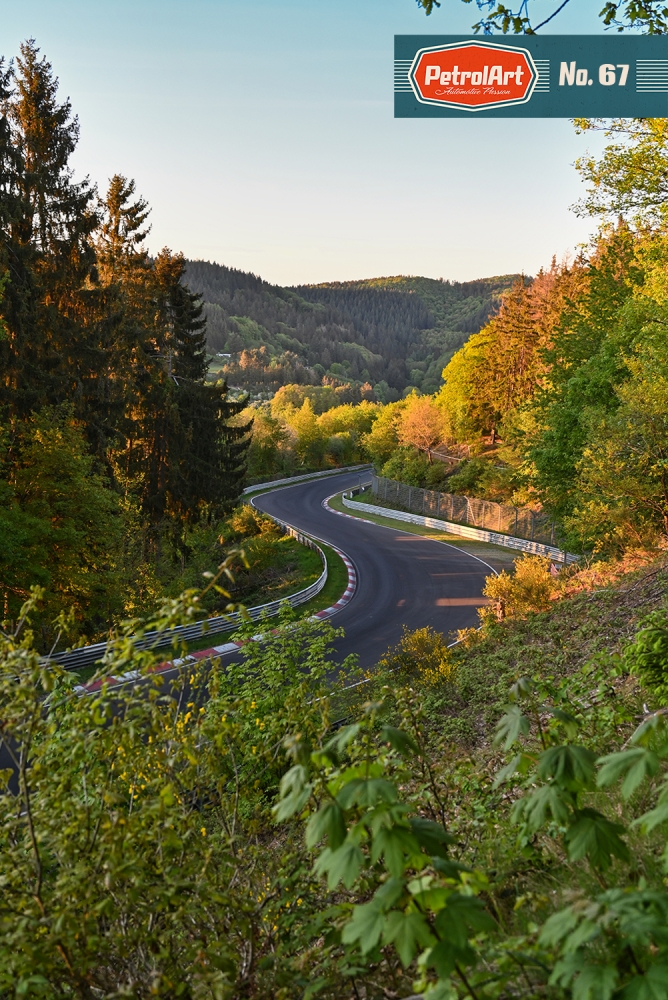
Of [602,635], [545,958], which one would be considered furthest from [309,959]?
[602,635]

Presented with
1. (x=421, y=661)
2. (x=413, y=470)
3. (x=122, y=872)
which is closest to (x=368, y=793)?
(x=122, y=872)

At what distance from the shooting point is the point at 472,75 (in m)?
10.8

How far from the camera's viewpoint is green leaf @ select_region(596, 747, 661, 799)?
1.73 meters

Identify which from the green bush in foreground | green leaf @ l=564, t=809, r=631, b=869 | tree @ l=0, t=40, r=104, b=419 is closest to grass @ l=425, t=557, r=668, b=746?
the green bush in foreground

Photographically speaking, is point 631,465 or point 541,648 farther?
point 631,465

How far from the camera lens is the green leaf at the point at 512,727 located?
2.31 metres

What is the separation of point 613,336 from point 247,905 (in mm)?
23863

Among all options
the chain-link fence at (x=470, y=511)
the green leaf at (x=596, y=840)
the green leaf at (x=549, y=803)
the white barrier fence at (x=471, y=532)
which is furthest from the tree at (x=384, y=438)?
the green leaf at (x=596, y=840)

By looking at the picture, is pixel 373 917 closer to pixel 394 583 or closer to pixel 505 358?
pixel 394 583

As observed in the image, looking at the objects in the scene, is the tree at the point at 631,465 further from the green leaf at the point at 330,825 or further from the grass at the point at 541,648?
the green leaf at the point at 330,825

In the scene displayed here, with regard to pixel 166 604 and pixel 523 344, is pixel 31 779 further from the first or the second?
pixel 523 344

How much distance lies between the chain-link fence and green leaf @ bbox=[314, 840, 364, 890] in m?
35.5

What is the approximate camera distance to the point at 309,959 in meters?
2.74

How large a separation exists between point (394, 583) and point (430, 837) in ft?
92.7
